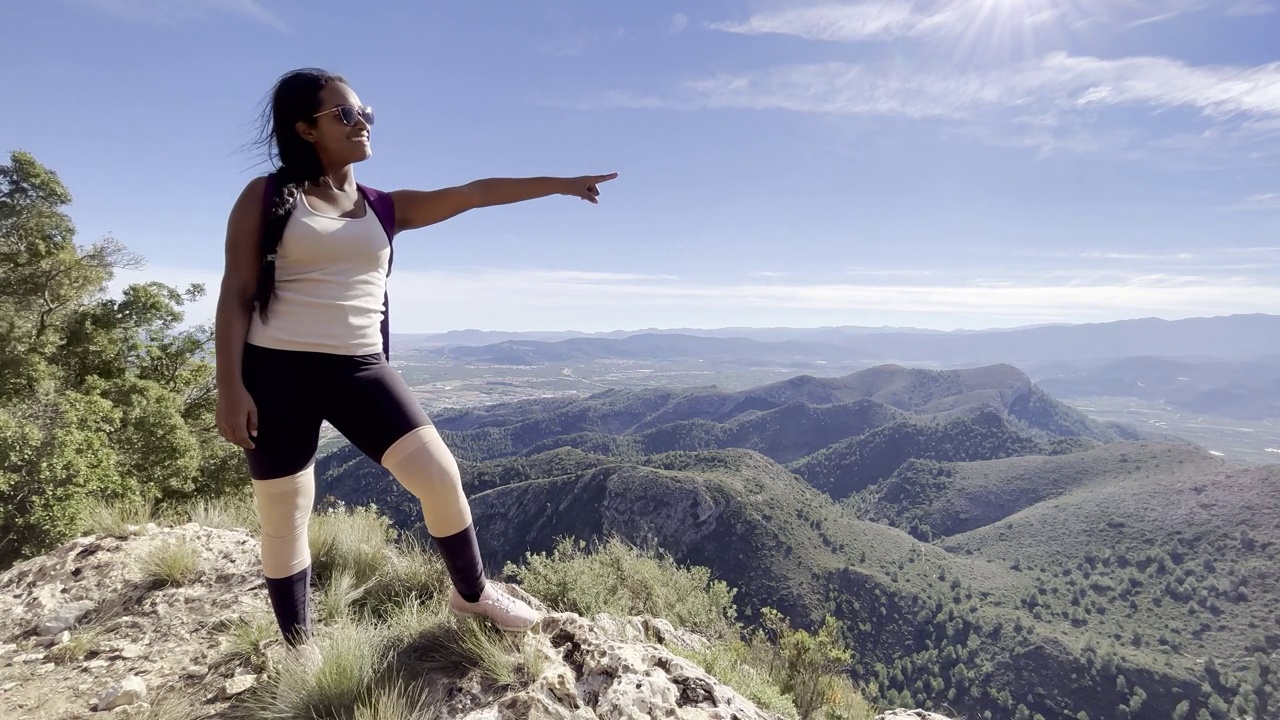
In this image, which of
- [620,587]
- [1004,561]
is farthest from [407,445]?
[1004,561]

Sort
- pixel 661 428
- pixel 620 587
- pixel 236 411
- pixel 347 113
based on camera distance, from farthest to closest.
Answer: pixel 661 428 < pixel 620 587 < pixel 347 113 < pixel 236 411

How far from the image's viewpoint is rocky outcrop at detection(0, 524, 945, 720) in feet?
→ 6.63

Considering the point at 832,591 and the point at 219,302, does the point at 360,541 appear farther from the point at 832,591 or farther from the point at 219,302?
the point at 832,591

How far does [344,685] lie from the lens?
2.01m

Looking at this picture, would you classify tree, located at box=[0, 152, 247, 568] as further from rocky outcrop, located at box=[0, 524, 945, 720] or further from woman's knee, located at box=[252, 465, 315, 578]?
woman's knee, located at box=[252, 465, 315, 578]

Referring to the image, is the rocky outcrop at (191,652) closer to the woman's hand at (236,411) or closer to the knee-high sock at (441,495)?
the knee-high sock at (441,495)

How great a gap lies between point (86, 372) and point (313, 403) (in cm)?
1590

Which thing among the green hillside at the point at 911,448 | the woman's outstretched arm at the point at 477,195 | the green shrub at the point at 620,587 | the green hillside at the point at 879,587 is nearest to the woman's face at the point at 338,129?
the woman's outstretched arm at the point at 477,195

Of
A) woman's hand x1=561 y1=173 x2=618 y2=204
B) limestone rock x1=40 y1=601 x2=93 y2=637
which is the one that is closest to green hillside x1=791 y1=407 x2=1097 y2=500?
limestone rock x1=40 y1=601 x2=93 y2=637

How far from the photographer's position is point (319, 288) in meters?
1.83

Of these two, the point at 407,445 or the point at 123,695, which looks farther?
the point at 123,695

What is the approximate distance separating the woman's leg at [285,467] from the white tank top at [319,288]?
0.24 ft

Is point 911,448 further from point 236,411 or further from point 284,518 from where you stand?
point 236,411

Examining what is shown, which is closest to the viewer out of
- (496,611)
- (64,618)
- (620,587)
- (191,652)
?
(496,611)
